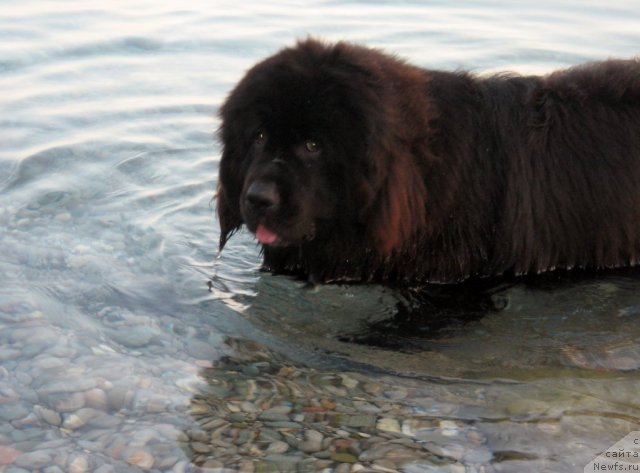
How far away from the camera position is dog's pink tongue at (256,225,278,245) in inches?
140

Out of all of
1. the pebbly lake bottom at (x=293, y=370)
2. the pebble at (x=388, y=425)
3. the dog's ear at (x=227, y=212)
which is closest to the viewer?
the pebbly lake bottom at (x=293, y=370)

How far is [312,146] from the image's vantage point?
3455 mm

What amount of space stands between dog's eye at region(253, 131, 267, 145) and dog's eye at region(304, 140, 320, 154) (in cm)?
17

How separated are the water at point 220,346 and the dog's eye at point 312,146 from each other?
2.30ft

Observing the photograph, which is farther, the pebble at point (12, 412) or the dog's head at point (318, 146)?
the dog's head at point (318, 146)

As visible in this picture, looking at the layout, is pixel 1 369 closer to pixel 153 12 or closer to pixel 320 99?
pixel 320 99

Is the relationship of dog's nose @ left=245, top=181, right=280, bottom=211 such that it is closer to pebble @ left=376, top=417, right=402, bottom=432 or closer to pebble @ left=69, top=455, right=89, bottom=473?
pebble @ left=376, top=417, right=402, bottom=432

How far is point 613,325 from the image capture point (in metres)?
3.69

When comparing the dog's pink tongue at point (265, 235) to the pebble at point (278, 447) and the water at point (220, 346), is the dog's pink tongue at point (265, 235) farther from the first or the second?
the pebble at point (278, 447)

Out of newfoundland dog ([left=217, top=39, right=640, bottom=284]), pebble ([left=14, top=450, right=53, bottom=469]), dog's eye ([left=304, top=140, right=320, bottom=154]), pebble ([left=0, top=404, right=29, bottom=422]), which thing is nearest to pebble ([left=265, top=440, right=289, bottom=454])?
pebble ([left=14, top=450, right=53, bottom=469])

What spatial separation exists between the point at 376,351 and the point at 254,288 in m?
0.72

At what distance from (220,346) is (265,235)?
0.47 meters

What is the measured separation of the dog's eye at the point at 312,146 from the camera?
3451 millimetres

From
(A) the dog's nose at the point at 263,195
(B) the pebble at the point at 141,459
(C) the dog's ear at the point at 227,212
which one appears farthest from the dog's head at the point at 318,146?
(B) the pebble at the point at 141,459
